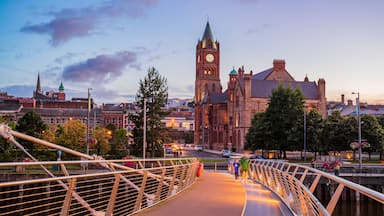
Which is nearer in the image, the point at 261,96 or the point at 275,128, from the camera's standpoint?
the point at 275,128

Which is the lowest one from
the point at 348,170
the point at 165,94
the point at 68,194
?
the point at 348,170

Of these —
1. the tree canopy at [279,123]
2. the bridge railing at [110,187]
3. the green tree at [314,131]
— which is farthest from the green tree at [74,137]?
the bridge railing at [110,187]

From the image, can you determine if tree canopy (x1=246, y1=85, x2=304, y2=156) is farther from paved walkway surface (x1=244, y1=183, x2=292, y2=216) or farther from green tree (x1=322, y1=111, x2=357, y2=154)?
paved walkway surface (x1=244, y1=183, x2=292, y2=216)

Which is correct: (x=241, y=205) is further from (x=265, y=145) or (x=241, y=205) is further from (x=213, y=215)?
(x=265, y=145)

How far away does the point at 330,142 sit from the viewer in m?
65.9

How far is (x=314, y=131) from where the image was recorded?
66.8 metres

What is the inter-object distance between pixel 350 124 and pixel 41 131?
45014 mm

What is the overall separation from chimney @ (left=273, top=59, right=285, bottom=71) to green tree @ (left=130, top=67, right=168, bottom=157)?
194 ft

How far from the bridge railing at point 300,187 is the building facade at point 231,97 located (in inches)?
2403

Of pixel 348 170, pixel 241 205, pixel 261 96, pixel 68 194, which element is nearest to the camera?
pixel 68 194

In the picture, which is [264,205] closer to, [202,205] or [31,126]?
[202,205]

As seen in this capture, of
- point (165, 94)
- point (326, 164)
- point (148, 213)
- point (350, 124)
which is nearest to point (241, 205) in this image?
point (148, 213)

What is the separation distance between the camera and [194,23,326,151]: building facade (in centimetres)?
9975

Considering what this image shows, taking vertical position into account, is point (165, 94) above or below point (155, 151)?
above
